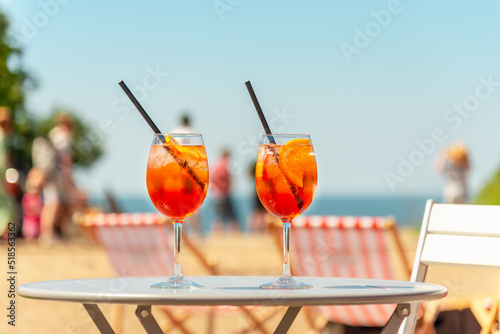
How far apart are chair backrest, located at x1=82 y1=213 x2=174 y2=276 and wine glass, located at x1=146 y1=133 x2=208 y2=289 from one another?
2915 mm

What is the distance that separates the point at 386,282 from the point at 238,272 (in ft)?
23.5

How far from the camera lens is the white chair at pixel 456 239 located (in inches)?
110

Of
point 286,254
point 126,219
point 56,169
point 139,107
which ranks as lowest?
point 126,219

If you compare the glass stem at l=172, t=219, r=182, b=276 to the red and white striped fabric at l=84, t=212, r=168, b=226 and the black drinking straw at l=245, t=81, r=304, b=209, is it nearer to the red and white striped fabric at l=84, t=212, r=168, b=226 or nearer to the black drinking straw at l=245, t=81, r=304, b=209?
the black drinking straw at l=245, t=81, r=304, b=209

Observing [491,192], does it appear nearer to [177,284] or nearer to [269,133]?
[269,133]

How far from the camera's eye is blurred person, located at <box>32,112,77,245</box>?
12.2 metres

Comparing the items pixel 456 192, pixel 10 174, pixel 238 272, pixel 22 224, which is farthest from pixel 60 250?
pixel 456 192

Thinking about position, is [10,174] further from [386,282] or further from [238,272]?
[386,282]

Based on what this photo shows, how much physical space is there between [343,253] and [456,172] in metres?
8.29

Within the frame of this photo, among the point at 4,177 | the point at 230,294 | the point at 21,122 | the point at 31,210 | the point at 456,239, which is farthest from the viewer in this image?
the point at 21,122

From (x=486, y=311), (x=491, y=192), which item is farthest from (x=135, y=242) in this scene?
(x=491, y=192)

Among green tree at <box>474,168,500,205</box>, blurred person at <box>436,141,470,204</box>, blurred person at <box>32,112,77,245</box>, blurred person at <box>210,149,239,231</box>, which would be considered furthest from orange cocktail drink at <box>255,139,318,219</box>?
green tree at <box>474,168,500,205</box>

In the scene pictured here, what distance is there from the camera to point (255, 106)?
2.31m

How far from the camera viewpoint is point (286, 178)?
219 cm
